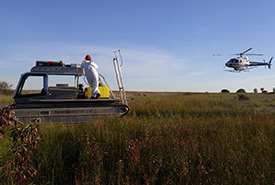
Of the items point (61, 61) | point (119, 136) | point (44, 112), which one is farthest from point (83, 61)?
point (119, 136)

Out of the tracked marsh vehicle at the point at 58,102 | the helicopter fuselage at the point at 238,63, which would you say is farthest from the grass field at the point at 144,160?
the helicopter fuselage at the point at 238,63

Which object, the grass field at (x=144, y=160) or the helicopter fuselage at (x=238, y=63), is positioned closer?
the grass field at (x=144, y=160)

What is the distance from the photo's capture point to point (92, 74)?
6621mm

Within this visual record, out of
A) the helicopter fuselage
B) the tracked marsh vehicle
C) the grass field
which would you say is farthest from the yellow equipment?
the helicopter fuselage

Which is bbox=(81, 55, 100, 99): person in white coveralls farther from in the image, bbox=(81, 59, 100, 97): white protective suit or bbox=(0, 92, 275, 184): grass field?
bbox=(0, 92, 275, 184): grass field

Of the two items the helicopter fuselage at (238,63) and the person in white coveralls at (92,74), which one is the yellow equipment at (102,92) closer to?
the person in white coveralls at (92,74)

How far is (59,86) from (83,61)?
1.18 meters

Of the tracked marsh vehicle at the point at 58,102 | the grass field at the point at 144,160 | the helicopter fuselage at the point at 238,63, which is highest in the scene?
the helicopter fuselage at the point at 238,63

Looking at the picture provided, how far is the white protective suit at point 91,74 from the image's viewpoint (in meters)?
6.59

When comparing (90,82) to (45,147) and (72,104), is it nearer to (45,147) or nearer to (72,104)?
(72,104)

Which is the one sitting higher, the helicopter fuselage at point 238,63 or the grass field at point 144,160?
the helicopter fuselage at point 238,63

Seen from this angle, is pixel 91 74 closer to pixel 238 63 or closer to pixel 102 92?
pixel 102 92

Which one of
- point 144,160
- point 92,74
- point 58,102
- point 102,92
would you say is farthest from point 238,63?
point 144,160

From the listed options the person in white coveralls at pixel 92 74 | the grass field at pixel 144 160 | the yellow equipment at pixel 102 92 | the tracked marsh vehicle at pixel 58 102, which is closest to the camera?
the grass field at pixel 144 160
